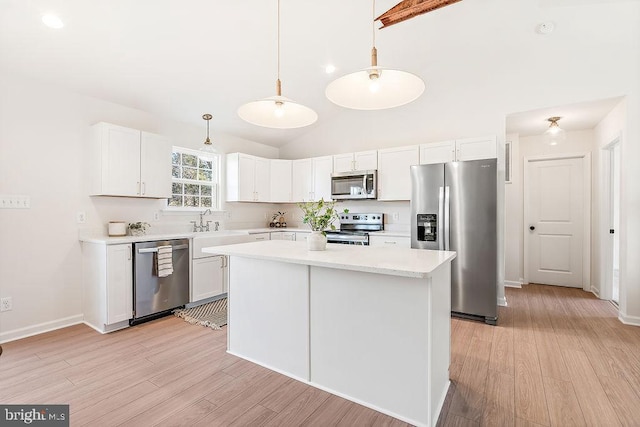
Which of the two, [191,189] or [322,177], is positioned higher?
[322,177]

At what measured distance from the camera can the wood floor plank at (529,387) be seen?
73.4 inches

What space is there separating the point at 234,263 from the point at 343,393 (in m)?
1.28

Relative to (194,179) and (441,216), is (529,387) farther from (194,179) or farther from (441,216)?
(194,179)

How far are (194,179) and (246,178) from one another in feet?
2.50

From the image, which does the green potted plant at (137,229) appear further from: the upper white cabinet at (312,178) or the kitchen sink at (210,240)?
the upper white cabinet at (312,178)

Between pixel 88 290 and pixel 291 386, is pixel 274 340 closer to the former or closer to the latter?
pixel 291 386

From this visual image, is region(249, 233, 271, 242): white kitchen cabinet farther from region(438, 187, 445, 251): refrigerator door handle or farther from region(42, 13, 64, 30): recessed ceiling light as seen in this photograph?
region(42, 13, 64, 30): recessed ceiling light

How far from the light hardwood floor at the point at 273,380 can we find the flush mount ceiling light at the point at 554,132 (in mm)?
2580

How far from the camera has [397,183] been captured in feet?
14.3

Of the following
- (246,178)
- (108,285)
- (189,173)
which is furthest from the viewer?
(246,178)

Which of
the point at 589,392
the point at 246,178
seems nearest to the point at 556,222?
the point at 589,392

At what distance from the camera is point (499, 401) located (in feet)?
6.53

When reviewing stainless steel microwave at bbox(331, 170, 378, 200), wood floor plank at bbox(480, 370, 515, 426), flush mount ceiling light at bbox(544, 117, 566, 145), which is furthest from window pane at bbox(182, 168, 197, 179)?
flush mount ceiling light at bbox(544, 117, 566, 145)

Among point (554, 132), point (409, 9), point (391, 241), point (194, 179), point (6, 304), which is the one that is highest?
point (409, 9)
